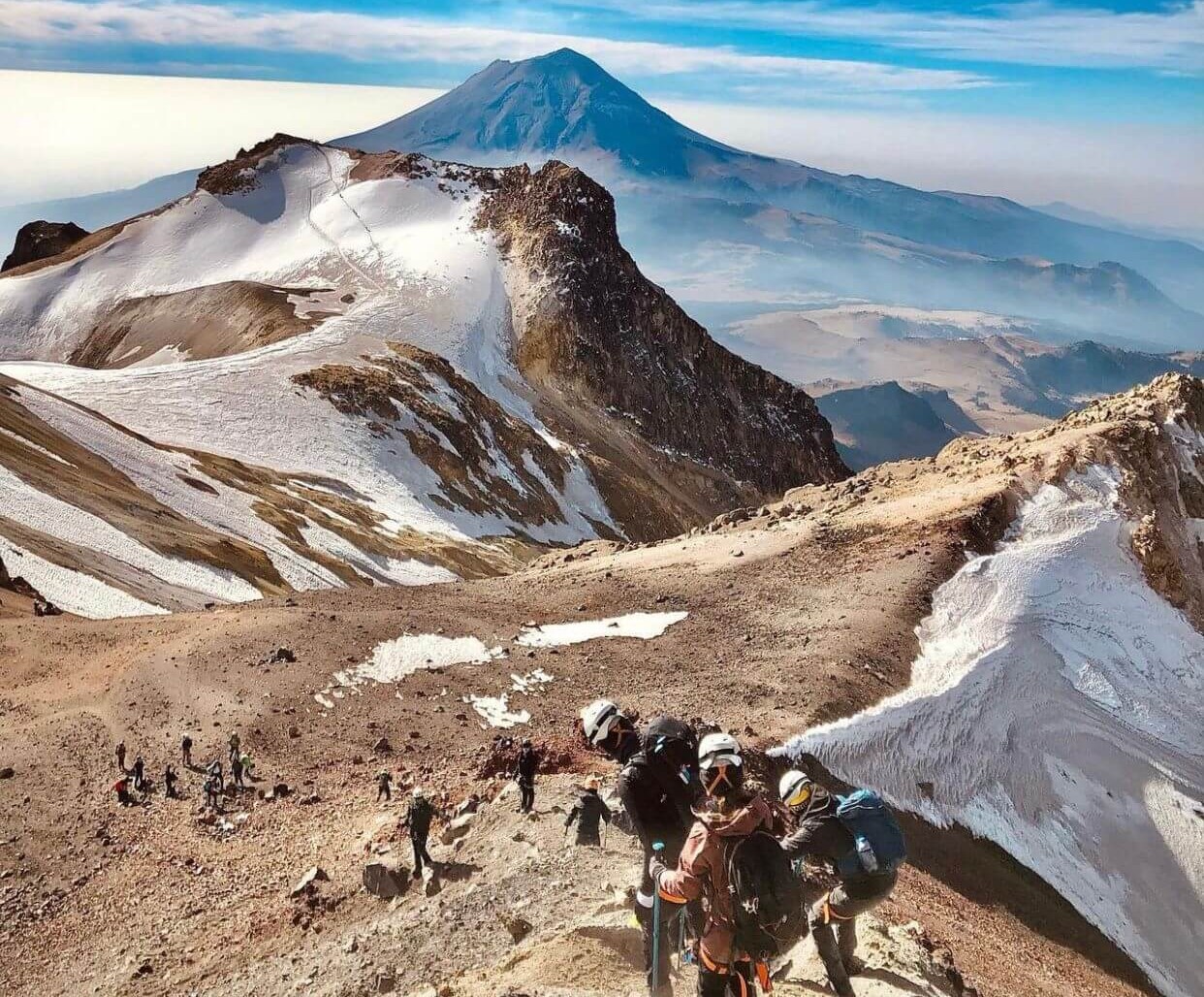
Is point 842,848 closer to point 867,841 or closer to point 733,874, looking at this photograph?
point 867,841

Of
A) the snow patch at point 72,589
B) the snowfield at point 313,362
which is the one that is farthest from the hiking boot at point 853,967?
the snowfield at point 313,362

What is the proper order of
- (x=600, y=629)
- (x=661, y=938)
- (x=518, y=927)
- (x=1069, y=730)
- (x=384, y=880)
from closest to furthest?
1. (x=661, y=938)
2. (x=518, y=927)
3. (x=384, y=880)
4. (x=1069, y=730)
5. (x=600, y=629)

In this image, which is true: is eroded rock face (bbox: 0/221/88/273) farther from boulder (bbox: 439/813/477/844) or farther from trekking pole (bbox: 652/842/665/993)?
trekking pole (bbox: 652/842/665/993)

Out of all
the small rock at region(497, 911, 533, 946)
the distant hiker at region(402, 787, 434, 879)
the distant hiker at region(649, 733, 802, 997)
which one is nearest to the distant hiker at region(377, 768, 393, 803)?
the distant hiker at region(402, 787, 434, 879)

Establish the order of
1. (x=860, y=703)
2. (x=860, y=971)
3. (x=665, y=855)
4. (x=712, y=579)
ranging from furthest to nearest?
(x=712, y=579) → (x=860, y=703) → (x=860, y=971) → (x=665, y=855)

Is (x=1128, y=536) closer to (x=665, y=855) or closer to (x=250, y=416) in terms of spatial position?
(x=665, y=855)

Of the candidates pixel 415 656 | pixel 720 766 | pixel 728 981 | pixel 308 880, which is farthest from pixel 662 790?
pixel 415 656

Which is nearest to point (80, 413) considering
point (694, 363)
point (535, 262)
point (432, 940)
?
point (432, 940)
